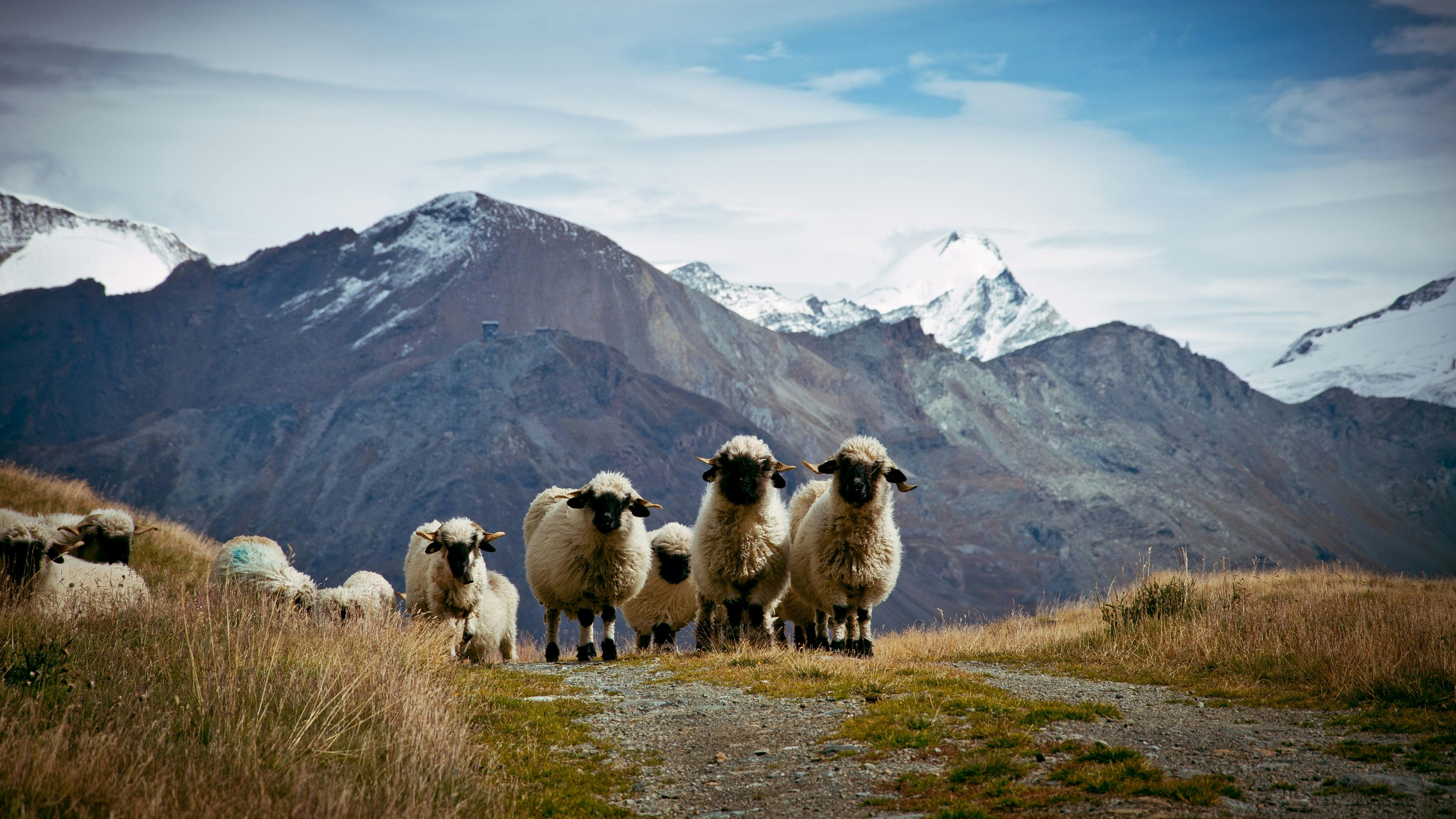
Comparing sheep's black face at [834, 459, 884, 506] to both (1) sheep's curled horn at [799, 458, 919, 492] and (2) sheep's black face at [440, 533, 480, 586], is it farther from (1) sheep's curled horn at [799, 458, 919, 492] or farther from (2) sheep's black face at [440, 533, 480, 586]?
(2) sheep's black face at [440, 533, 480, 586]

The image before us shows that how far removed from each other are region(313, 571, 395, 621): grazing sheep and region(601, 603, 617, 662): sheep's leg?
343 centimetres

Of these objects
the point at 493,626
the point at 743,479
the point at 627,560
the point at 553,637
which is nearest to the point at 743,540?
the point at 743,479

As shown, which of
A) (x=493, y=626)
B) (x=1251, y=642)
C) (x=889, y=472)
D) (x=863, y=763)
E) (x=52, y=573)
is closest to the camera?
(x=863, y=763)

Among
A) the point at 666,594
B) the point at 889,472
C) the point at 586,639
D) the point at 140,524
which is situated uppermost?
the point at 889,472

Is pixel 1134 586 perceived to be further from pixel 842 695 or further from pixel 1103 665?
pixel 842 695

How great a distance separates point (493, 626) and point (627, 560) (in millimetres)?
3776

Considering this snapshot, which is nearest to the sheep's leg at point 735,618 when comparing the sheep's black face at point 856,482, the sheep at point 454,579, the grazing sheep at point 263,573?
the sheep's black face at point 856,482

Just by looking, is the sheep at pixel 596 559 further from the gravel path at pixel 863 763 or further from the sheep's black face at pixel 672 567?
the gravel path at pixel 863 763

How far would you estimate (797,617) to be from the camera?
19688 mm

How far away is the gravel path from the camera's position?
802 cm

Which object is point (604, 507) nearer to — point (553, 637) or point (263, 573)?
point (553, 637)

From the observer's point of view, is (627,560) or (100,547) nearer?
(627,560)

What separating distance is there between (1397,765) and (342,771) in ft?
28.6

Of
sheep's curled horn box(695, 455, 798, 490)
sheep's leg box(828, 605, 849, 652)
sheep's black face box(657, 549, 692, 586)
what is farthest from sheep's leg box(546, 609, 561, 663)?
sheep's leg box(828, 605, 849, 652)
